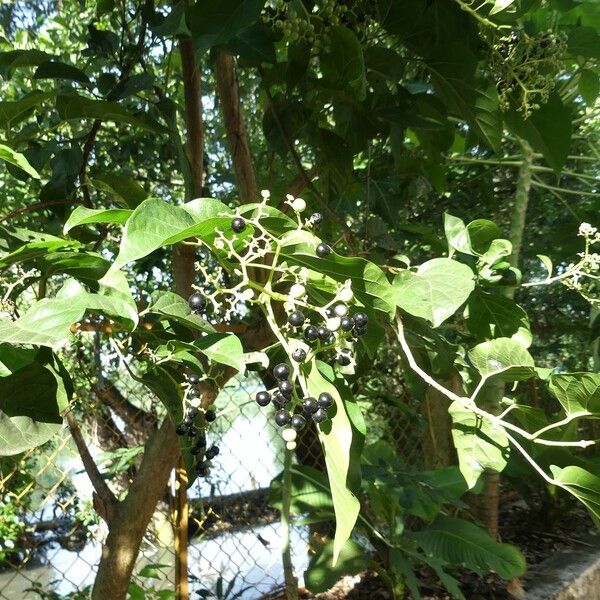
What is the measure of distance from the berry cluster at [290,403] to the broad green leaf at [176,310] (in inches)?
3.3

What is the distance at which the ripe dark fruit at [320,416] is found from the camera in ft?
1.86

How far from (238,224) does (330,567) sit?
1445mm

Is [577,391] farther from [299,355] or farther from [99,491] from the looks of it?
[99,491]

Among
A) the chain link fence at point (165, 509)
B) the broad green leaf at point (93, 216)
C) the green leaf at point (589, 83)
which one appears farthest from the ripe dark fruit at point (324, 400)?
the chain link fence at point (165, 509)

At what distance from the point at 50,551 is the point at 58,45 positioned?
203 centimetres

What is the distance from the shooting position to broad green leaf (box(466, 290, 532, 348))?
99cm

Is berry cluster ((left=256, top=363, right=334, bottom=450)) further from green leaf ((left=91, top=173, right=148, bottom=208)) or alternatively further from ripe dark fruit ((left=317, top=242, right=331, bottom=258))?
green leaf ((left=91, top=173, right=148, bottom=208))

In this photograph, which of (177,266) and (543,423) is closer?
(543,423)

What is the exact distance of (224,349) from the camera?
584mm

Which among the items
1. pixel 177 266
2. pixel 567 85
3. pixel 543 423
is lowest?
pixel 543 423

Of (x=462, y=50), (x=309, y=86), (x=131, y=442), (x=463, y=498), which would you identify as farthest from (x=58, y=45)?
(x=463, y=498)

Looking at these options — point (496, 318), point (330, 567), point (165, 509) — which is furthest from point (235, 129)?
point (165, 509)

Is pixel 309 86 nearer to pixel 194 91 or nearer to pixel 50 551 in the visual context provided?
pixel 194 91

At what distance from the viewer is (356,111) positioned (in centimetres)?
117
